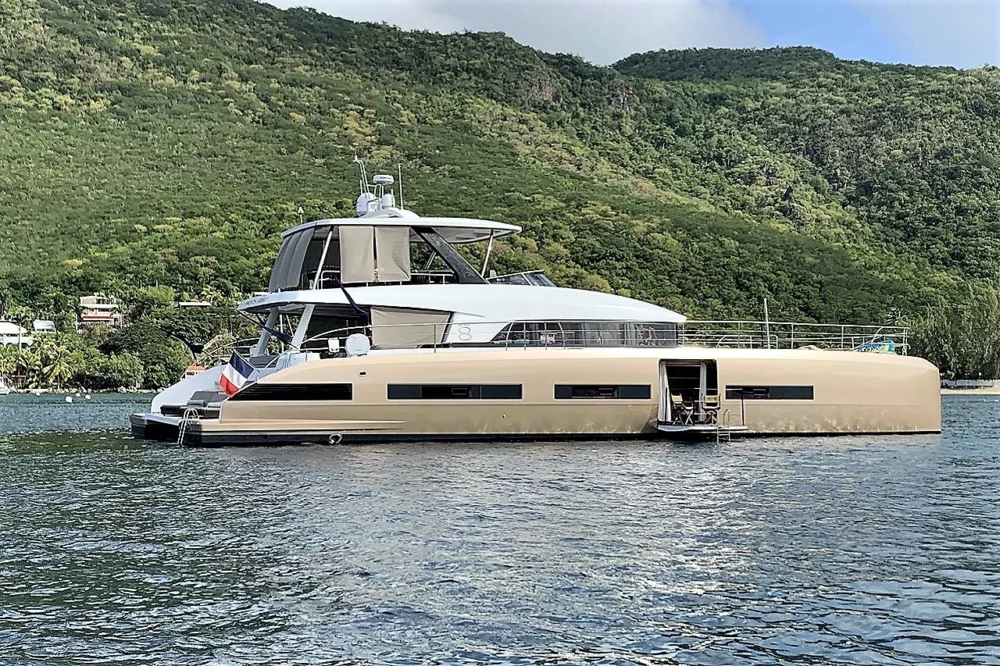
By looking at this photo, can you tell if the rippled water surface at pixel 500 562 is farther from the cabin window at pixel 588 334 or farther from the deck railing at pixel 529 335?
the cabin window at pixel 588 334

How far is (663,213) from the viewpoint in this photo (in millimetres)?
93625

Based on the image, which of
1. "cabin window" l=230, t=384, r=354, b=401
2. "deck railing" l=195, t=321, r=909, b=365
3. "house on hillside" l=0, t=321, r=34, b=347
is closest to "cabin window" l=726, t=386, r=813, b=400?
"deck railing" l=195, t=321, r=909, b=365

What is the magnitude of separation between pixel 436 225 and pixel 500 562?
14.8 m

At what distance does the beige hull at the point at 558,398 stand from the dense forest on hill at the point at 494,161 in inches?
2088

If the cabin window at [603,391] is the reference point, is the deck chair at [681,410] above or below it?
below

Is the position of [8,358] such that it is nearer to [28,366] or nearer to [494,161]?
[28,366]

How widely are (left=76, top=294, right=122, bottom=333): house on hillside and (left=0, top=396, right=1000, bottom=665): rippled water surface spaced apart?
8181cm

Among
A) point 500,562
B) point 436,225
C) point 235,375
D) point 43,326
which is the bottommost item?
point 500,562

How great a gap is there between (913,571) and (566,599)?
11.8ft

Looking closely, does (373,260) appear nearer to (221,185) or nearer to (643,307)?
(643,307)

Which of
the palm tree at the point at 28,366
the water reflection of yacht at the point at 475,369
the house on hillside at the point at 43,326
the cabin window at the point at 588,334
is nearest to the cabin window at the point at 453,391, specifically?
the water reflection of yacht at the point at 475,369

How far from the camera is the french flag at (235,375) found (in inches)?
930

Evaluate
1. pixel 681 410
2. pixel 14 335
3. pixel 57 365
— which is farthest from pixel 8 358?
pixel 681 410

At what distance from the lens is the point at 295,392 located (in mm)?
22922
